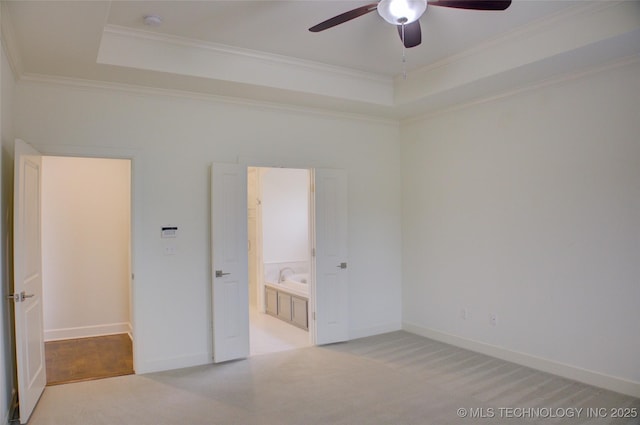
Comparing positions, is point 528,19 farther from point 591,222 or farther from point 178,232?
point 178,232

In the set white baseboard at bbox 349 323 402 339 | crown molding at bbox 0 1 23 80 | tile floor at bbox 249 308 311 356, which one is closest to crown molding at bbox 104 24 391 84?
crown molding at bbox 0 1 23 80

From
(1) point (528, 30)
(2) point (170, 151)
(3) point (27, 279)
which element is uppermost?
(1) point (528, 30)

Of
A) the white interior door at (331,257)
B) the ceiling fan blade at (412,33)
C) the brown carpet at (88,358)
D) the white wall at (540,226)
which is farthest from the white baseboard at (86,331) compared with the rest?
the ceiling fan blade at (412,33)

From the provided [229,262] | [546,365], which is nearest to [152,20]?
[229,262]

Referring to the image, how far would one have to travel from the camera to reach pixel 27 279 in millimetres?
3340

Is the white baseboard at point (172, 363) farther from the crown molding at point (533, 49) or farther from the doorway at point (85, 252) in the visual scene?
the crown molding at point (533, 49)

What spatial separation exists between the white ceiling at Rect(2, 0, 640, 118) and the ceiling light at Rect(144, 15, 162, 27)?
48 mm

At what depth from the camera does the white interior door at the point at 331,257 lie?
511cm

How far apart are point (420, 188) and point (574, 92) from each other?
2.07m

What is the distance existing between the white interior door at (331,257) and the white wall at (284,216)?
1803 mm

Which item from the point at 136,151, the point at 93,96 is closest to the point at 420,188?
the point at 136,151

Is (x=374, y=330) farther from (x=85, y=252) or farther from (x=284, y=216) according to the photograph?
(x=85, y=252)

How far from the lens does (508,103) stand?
14.8 ft

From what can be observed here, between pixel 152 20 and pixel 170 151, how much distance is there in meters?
1.32
